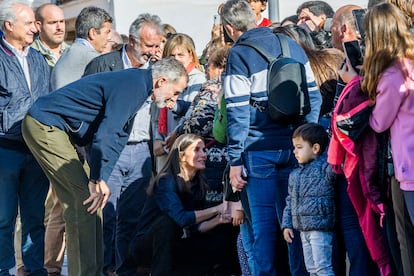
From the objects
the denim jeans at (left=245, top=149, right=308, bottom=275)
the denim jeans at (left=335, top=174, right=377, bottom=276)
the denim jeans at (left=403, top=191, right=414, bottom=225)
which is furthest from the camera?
the denim jeans at (left=245, top=149, right=308, bottom=275)

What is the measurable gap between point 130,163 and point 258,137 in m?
1.67

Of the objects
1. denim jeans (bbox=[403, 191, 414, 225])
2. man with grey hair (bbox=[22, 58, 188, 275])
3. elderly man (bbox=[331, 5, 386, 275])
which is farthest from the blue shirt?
denim jeans (bbox=[403, 191, 414, 225])

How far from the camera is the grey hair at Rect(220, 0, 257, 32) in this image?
5.56 metres

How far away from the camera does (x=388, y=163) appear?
4.69m

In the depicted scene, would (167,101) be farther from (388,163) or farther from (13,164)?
(388,163)

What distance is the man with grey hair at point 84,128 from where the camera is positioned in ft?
19.3

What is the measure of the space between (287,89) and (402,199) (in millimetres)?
1158

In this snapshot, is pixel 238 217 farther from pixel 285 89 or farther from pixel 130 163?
pixel 130 163

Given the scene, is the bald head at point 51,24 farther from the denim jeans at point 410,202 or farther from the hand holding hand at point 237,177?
Result: the denim jeans at point 410,202

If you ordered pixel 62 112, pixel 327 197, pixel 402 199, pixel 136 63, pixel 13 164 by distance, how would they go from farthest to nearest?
1. pixel 136 63
2. pixel 13 164
3. pixel 62 112
4. pixel 327 197
5. pixel 402 199

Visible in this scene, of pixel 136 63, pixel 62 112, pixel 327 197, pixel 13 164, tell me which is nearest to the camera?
pixel 327 197

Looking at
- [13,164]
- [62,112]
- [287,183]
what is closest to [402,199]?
[287,183]

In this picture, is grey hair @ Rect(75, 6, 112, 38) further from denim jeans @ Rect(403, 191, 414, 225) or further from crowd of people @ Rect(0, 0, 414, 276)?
denim jeans @ Rect(403, 191, 414, 225)

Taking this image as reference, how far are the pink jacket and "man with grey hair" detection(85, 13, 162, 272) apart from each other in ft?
9.07
